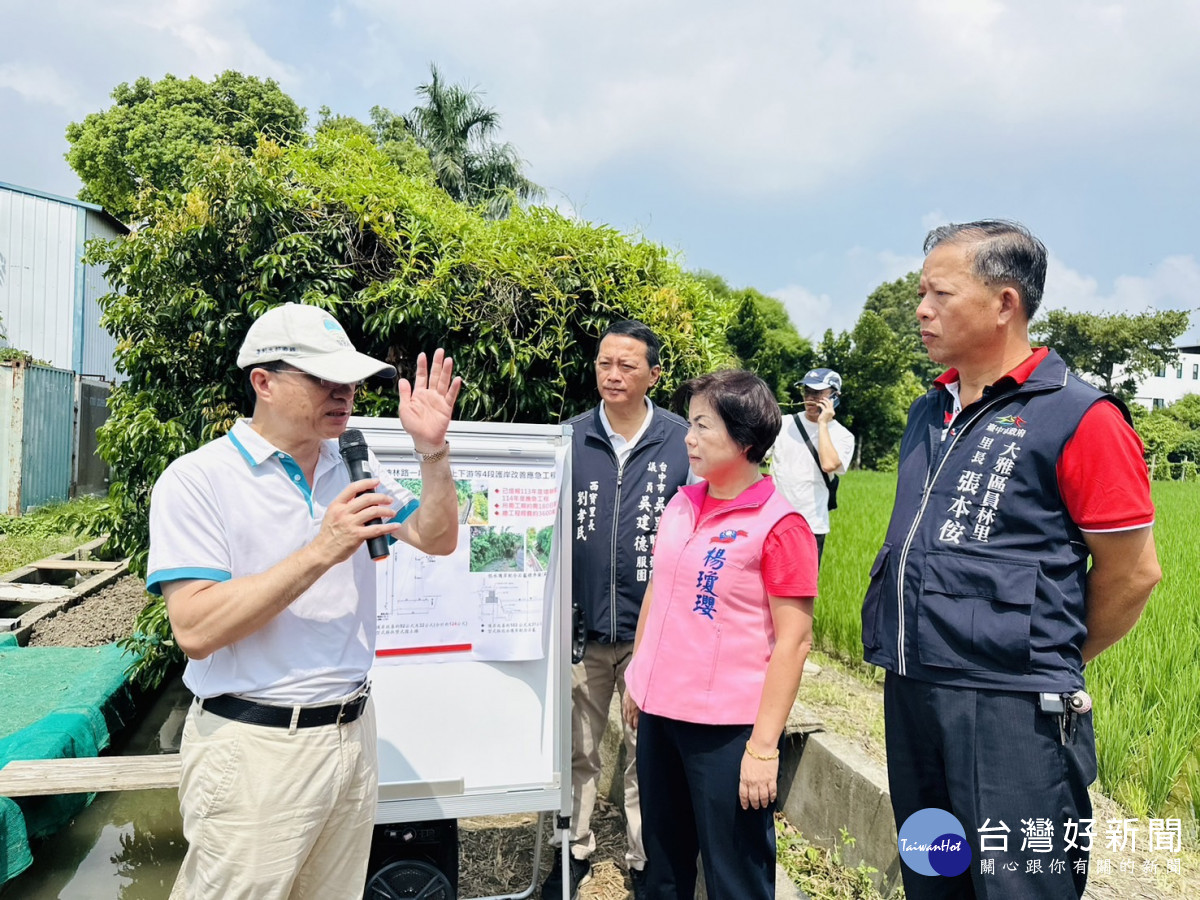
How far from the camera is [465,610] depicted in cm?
273

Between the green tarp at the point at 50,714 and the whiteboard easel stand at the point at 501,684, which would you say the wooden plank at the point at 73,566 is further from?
the whiteboard easel stand at the point at 501,684

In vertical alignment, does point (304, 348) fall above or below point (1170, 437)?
below

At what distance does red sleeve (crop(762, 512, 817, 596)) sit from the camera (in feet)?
6.70

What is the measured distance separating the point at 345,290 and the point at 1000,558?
301cm

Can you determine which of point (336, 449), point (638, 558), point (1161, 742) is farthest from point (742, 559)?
point (1161, 742)

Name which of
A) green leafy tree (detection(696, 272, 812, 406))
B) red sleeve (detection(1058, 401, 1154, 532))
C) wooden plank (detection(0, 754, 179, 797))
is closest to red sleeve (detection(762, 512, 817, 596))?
red sleeve (detection(1058, 401, 1154, 532))

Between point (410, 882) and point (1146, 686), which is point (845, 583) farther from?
point (410, 882)

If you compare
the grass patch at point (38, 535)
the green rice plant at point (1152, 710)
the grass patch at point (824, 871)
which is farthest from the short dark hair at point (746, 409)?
the grass patch at point (38, 535)

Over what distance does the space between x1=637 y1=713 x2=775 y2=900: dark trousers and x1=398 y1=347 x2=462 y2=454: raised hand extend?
38.4 inches

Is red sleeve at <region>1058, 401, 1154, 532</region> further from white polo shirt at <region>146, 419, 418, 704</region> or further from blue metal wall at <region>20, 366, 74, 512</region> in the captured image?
blue metal wall at <region>20, 366, 74, 512</region>

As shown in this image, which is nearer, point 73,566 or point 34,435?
point 73,566

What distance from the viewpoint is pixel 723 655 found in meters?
2.11

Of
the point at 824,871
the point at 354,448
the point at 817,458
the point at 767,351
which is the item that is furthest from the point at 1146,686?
the point at 767,351

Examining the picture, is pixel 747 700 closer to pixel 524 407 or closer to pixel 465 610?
pixel 465 610
